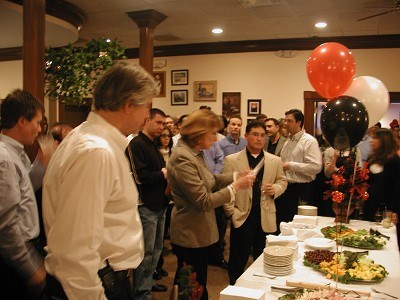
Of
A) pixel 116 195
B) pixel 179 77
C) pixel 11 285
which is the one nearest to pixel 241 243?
pixel 11 285

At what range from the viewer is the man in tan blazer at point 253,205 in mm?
3057

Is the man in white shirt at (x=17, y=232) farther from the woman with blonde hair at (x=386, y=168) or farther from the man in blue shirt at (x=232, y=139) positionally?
the woman with blonde hair at (x=386, y=168)

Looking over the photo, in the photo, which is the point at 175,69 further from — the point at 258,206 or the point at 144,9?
the point at 258,206

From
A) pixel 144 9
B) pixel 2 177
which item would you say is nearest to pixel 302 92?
pixel 144 9

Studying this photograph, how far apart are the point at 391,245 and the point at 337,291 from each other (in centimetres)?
109

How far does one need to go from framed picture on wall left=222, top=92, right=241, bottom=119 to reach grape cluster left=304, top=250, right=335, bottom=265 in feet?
17.5

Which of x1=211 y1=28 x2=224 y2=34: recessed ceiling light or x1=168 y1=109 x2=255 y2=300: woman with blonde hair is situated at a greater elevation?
x1=211 y1=28 x2=224 y2=34: recessed ceiling light

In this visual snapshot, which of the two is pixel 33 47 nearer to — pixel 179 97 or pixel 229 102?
pixel 179 97

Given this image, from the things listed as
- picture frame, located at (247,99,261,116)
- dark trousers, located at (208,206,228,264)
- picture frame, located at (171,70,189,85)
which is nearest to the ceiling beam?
picture frame, located at (171,70,189,85)

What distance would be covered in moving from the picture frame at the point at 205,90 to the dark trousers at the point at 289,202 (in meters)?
3.62

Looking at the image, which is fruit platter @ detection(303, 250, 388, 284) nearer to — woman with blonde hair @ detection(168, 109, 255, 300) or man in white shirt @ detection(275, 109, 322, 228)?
woman with blonde hair @ detection(168, 109, 255, 300)

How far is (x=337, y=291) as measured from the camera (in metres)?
1.78

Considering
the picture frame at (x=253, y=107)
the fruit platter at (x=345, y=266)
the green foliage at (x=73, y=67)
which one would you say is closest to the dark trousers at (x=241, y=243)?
the fruit platter at (x=345, y=266)

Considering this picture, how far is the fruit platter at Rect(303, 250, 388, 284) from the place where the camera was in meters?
1.94
